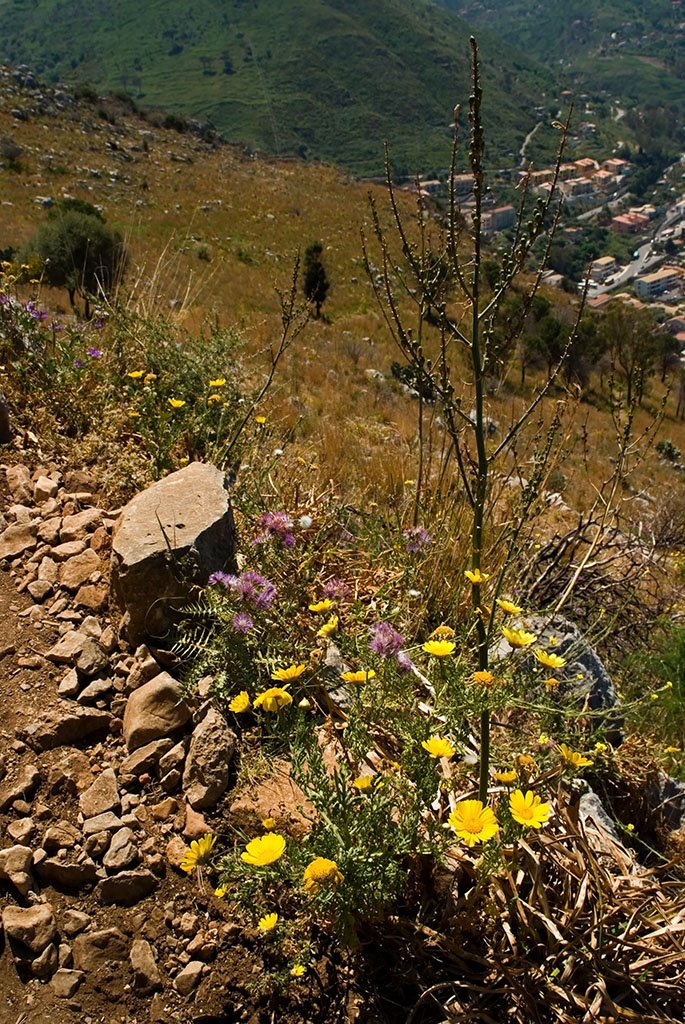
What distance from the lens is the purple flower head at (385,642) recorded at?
1683mm

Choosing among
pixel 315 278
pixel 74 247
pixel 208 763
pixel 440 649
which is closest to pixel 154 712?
pixel 208 763

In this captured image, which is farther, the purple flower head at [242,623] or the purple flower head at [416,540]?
the purple flower head at [416,540]

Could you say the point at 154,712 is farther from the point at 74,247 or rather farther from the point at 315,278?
the point at 315,278

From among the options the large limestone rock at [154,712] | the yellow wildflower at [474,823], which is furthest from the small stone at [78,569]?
the yellow wildflower at [474,823]

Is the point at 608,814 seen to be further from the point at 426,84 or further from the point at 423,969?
the point at 426,84

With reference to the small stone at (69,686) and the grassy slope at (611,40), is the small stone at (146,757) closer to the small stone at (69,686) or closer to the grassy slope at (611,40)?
the small stone at (69,686)

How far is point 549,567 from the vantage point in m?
2.97

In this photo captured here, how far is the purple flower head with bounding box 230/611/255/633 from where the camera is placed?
6.13 feet

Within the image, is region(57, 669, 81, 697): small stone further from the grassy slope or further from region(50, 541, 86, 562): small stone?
the grassy slope

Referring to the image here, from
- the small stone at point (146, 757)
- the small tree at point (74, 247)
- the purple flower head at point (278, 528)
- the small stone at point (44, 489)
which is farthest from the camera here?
the small tree at point (74, 247)

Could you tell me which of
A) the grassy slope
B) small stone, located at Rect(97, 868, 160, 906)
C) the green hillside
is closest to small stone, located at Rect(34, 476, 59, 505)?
small stone, located at Rect(97, 868, 160, 906)

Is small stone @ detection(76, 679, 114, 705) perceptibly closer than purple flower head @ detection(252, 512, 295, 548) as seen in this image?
Yes

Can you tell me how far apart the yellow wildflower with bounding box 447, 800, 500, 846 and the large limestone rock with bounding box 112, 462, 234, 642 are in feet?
3.65

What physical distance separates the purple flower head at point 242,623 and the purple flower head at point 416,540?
674 mm
